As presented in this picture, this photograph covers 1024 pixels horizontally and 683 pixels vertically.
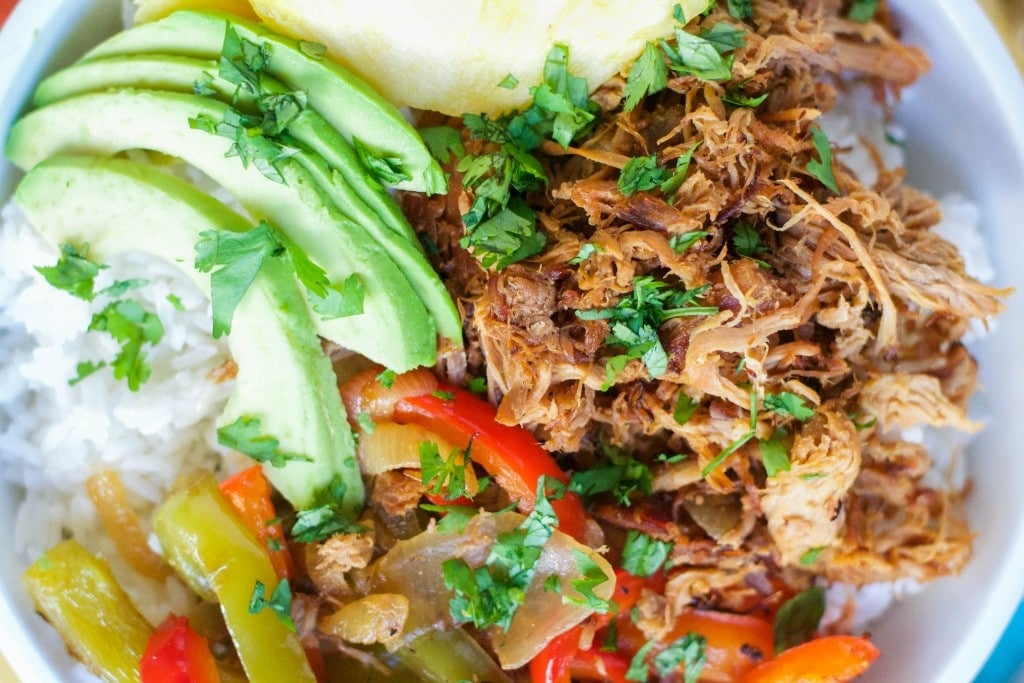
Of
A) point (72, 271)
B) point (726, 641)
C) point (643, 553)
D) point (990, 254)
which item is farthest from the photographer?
point (990, 254)

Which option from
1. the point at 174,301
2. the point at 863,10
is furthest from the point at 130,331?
the point at 863,10

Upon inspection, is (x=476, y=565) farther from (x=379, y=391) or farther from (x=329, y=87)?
(x=329, y=87)

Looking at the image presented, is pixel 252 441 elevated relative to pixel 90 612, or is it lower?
elevated

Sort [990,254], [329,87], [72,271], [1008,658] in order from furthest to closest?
[1008,658] → [990,254] → [72,271] → [329,87]

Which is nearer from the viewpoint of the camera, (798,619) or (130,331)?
(130,331)

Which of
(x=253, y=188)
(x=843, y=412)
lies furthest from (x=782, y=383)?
(x=253, y=188)

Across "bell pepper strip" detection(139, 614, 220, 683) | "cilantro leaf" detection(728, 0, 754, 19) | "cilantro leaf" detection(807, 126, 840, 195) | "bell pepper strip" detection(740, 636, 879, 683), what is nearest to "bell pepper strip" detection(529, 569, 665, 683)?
"bell pepper strip" detection(740, 636, 879, 683)
